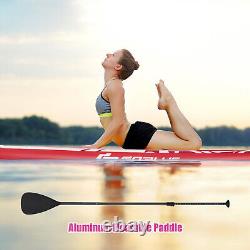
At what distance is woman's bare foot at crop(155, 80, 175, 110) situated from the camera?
3473 mm

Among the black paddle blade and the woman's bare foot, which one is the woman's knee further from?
the black paddle blade

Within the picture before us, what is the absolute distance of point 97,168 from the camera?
3.24m

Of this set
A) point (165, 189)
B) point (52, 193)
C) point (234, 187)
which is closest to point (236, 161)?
point (234, 187)

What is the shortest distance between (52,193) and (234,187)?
825mm

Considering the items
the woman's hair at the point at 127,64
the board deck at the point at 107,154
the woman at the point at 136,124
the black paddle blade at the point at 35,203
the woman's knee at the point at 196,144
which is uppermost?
the woman's hair at the point at 127,64

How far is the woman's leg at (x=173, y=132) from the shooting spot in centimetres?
348

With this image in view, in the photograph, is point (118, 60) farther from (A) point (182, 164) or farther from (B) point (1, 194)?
(B) point (1, 194)

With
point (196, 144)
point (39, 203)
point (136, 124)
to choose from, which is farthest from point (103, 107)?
point (39, 203)

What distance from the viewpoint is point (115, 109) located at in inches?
135

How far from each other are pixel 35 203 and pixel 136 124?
2.29 ft

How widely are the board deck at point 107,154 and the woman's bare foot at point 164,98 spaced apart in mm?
238

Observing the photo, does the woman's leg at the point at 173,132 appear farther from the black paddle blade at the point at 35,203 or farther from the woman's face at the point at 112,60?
the black paddle blade at the point at 35,203

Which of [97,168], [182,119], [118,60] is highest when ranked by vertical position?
[118,60]

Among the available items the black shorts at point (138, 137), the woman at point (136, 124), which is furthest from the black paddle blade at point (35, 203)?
the black shorts at point (138, 137)
